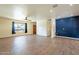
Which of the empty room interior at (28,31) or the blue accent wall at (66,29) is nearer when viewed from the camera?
the empty room interior at (28,31)

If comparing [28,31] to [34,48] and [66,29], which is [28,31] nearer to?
[34,48]

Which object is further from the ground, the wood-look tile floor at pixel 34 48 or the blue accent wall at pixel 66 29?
the blue accent wall at pixel 66 29

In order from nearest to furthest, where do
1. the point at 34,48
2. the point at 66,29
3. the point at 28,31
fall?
the point at 34,48
the point at 28,31
the point at 66,29

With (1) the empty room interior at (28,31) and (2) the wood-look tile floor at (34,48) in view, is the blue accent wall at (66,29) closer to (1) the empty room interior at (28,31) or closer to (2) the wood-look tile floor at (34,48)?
(1) the empty room interior at (28,31)

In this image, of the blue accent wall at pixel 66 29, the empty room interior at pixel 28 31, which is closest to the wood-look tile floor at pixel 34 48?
the empty room interior at pixel 28 31

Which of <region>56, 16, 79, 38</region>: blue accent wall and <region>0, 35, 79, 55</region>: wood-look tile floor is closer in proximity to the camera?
<region>0, 35, 79, 55</region>: wood-look tile floor

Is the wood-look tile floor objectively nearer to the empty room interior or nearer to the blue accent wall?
the empty room interior

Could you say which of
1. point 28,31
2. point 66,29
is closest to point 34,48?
point 28,31

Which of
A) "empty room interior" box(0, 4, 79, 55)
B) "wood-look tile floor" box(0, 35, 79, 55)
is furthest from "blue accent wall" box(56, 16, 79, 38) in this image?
"wood-look tile floor" box(0, 35, 79, 55)

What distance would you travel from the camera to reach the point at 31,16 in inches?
154

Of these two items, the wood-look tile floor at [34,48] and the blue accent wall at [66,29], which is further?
the blue accent wall at [66,29]
